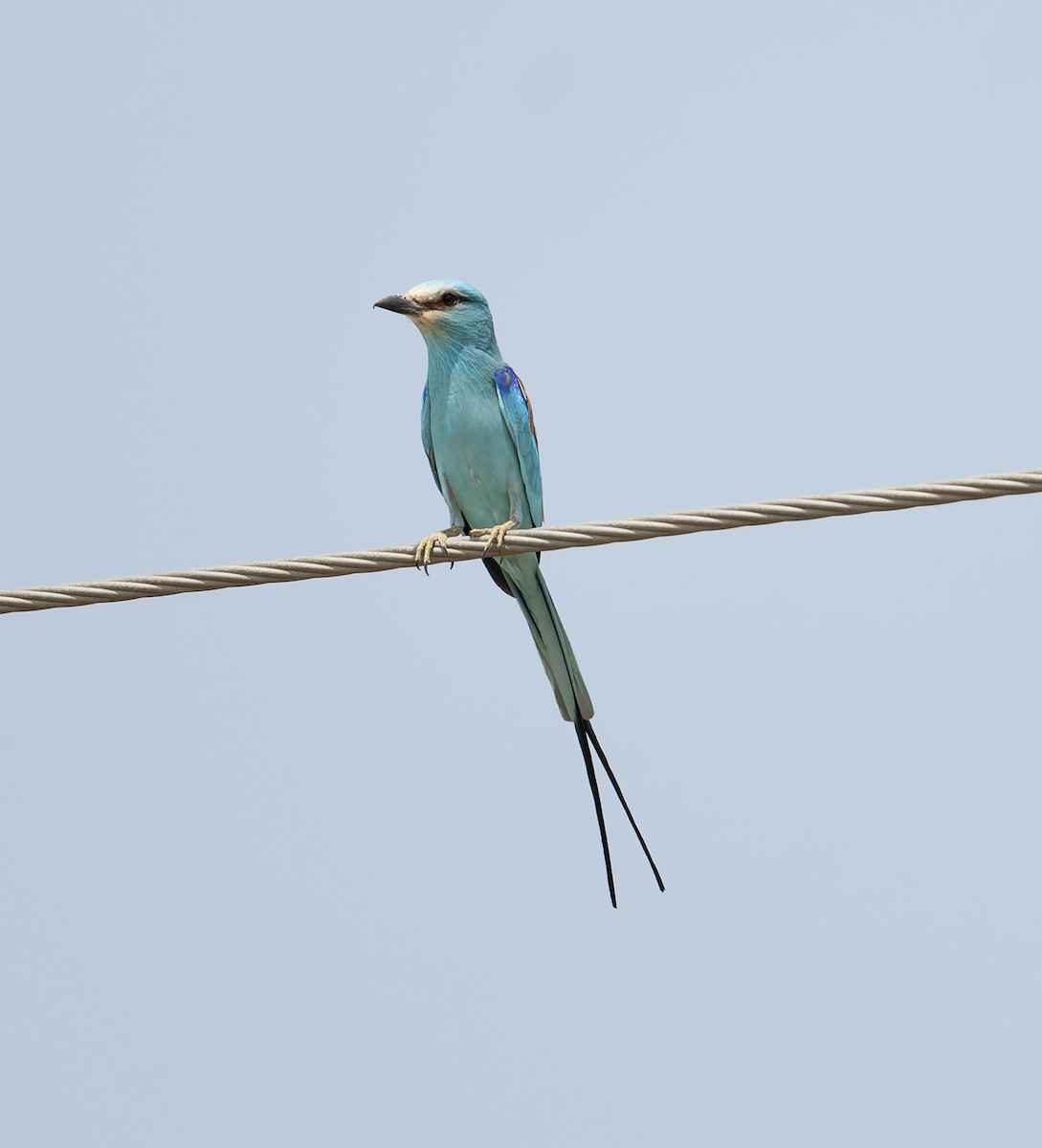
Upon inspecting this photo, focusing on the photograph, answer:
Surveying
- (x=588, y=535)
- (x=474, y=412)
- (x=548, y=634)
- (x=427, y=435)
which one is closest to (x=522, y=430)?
(x=474, y=412)

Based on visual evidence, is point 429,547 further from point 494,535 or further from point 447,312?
point 447,312

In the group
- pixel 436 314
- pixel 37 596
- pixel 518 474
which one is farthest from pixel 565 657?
Answer: pixel 37 596

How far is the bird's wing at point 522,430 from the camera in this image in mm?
5148

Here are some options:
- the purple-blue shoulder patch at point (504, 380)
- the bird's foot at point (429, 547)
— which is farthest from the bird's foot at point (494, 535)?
the purple-blue shoulder patch at point (504, 380)

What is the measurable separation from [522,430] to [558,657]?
0.81 meters

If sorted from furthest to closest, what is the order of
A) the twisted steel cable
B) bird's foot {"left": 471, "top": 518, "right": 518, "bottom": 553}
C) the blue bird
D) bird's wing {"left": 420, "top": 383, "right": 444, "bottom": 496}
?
bird's wing {"left": 420, "top": 383, "right": 444, "bottom": 496} < the blue bird < bird's foot {"left": 471, "top": 518, "right": 518, "bottom": 553} < the twisted steel cable

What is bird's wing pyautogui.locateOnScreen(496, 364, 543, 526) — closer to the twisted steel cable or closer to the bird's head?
the bird's head

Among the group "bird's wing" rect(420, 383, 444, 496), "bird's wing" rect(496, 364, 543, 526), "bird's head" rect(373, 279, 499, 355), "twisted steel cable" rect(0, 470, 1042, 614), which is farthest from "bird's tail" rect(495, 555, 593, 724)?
"twisted steel cable" rect(0, 470, 1042, 614)

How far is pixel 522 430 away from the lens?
516 cm

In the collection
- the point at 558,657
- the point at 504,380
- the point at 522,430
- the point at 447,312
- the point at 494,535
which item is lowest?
the point at 558,657

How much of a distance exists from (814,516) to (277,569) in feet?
3.87

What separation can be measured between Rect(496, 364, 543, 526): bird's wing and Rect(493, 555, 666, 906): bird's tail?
1.31 feet

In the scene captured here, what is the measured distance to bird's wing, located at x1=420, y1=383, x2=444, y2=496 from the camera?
532cm

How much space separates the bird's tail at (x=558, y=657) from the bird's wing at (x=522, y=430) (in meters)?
0.40
